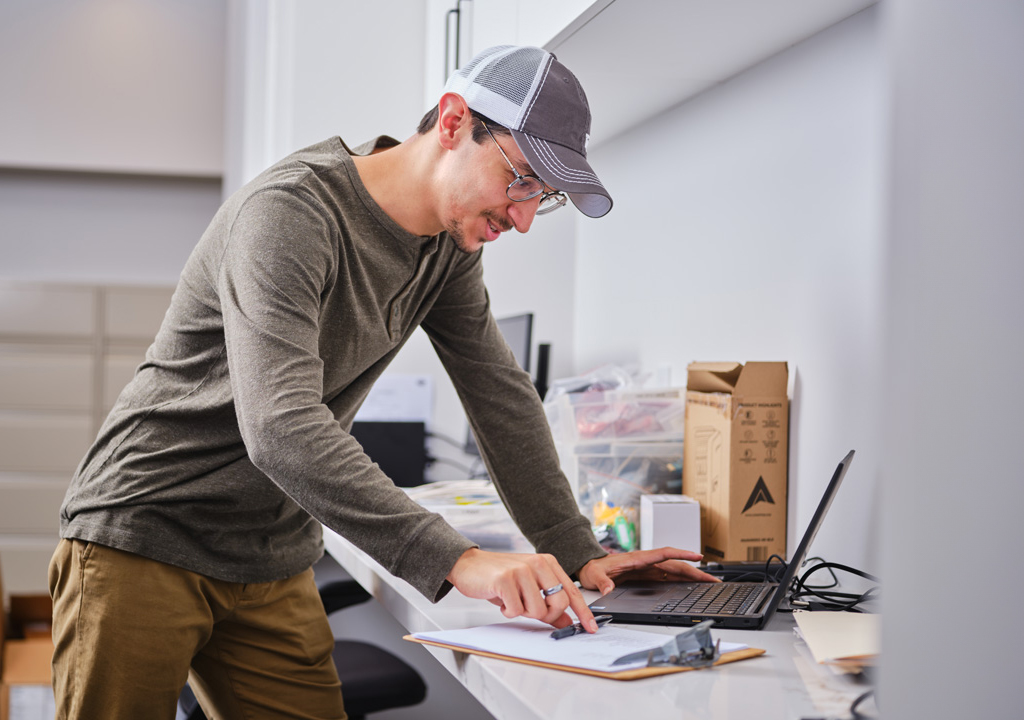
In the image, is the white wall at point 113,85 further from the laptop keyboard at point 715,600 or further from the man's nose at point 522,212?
the laptop keyboard at point 715,600

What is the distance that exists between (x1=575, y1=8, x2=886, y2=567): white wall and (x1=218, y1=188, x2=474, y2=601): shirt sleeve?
2.04 feet

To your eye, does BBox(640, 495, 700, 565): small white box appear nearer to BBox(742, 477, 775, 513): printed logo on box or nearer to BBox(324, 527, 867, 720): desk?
BBox(742, 477, 775, 513): printed logo on box

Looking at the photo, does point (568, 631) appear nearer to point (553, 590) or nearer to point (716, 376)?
point (553, 590)

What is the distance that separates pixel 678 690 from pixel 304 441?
0.41 m

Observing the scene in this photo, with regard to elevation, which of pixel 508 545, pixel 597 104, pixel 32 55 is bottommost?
pixel 508 545

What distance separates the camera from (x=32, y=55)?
4.24 m

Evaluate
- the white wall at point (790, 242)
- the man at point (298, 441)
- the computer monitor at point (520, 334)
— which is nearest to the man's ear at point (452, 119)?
the man at point (298, 441)

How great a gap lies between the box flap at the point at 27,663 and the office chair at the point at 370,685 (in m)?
1.18

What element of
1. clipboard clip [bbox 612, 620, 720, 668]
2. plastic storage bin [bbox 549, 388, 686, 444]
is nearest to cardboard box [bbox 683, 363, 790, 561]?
plastic storage bin [bbox 549, 388, 686, 444]

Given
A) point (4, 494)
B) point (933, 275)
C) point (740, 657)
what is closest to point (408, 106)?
point (740, 657)

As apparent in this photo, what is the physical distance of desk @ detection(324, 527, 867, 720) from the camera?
0.68 meters

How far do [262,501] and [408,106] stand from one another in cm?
184

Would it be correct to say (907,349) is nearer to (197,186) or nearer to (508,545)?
(508,545)

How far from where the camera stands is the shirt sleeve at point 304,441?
33.6 inches
